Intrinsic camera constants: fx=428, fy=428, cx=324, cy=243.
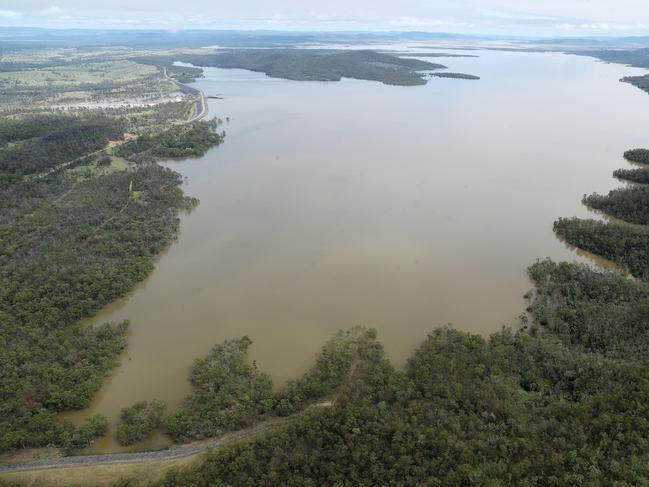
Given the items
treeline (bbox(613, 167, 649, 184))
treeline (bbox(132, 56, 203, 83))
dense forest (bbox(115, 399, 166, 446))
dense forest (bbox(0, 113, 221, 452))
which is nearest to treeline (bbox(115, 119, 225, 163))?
dense forest (bbox(0, 113, 221, 452))

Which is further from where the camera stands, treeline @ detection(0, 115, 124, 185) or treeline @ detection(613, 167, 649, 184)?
treeline @ detection(0, 115, 124, 185)

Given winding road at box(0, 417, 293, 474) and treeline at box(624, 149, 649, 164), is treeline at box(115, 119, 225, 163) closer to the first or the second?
winding road at box(0, 417, 293, 474)

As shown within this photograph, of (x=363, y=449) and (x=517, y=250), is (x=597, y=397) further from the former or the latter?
(x=517, y=250)

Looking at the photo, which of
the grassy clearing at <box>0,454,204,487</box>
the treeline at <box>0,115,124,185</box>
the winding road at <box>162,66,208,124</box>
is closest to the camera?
the grassy clearing at <box>0,454,204,487</box>

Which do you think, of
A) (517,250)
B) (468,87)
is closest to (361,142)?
(517,250)

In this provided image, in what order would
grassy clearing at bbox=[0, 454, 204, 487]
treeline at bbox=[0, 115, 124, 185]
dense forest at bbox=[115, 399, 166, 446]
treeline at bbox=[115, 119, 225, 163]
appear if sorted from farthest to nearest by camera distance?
treeline at bbox=[115, 119, 225, 163] < treeline at bbox=[0, 115, 124, 185] < dense forest at bbox=[115, 399, 166, 446] < grassy clearing at bbox=[0, 454, 204, 487]
